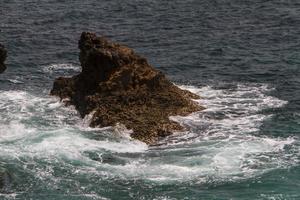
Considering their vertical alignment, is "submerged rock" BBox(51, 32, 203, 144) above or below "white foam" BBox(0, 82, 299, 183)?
above

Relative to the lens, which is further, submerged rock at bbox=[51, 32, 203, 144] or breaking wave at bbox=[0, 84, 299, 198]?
submerged rock at bbox=[51, 32, 203, 144]

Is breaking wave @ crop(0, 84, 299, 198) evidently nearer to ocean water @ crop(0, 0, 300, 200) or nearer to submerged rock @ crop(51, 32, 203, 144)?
ocean water @ crop(0, 0, 300, 200)

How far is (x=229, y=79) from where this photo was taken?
65.2 m

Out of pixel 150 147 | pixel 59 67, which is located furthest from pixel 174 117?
pixel 59 67

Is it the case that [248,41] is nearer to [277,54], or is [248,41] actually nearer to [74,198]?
[277,54]

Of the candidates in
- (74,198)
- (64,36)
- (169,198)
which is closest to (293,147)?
(169,198)

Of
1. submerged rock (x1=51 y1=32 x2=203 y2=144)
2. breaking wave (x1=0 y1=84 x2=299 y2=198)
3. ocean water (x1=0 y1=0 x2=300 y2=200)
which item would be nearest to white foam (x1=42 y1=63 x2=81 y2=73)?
ocean water (x1=0 y1=0 x2=300 y2=200)

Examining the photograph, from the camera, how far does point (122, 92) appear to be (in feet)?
186

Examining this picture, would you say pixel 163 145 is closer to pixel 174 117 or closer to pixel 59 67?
pixel 174 117

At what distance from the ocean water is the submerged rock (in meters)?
1.35

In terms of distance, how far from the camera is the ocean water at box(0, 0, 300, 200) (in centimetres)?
4344

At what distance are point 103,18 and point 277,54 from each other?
81.1ft

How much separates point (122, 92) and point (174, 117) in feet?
16.0

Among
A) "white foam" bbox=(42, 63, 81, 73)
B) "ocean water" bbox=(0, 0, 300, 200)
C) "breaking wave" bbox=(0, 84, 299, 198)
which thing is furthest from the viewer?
"white foam" bbox=(42, 63, 81, 73)
